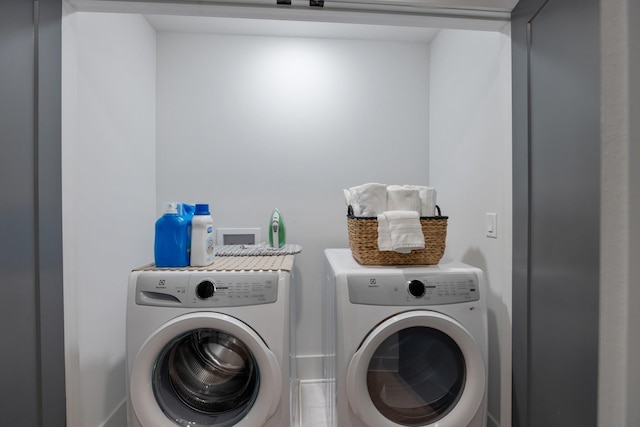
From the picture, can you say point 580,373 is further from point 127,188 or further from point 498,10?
point 127,188

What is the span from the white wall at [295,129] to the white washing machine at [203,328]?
796mm

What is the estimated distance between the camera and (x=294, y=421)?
148 cm

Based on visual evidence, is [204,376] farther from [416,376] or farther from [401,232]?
[401,232]

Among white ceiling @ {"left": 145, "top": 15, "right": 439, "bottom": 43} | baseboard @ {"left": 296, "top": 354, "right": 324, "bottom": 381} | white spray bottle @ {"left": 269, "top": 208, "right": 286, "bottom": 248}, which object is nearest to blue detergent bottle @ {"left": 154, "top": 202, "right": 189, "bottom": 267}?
white spray bottle @ {"left": 269, "top": 208, "right": 286, "bottom": 248}

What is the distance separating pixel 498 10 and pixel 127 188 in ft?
6.33

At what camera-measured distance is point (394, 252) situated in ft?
3.98

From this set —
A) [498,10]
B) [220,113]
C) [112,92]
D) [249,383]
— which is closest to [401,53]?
[498,10]

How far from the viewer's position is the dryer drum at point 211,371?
1133 millimetres

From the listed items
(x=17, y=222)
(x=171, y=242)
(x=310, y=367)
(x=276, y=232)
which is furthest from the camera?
(x=310, y=367)

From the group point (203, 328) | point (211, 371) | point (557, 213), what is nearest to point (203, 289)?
point (203, 328)

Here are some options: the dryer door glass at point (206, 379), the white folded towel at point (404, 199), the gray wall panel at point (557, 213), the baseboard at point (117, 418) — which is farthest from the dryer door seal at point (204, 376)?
the gray wall panel at point (557, 213)

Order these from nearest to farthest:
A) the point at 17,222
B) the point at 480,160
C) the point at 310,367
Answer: the point at 17,222
the point at 480,160
the point at 310,367

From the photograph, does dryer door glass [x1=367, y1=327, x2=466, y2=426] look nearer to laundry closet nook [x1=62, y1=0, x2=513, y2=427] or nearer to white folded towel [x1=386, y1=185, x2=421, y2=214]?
laundry closet nook [x1=62, y1=0, x2=513, y2=427]

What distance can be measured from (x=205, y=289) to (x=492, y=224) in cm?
128
